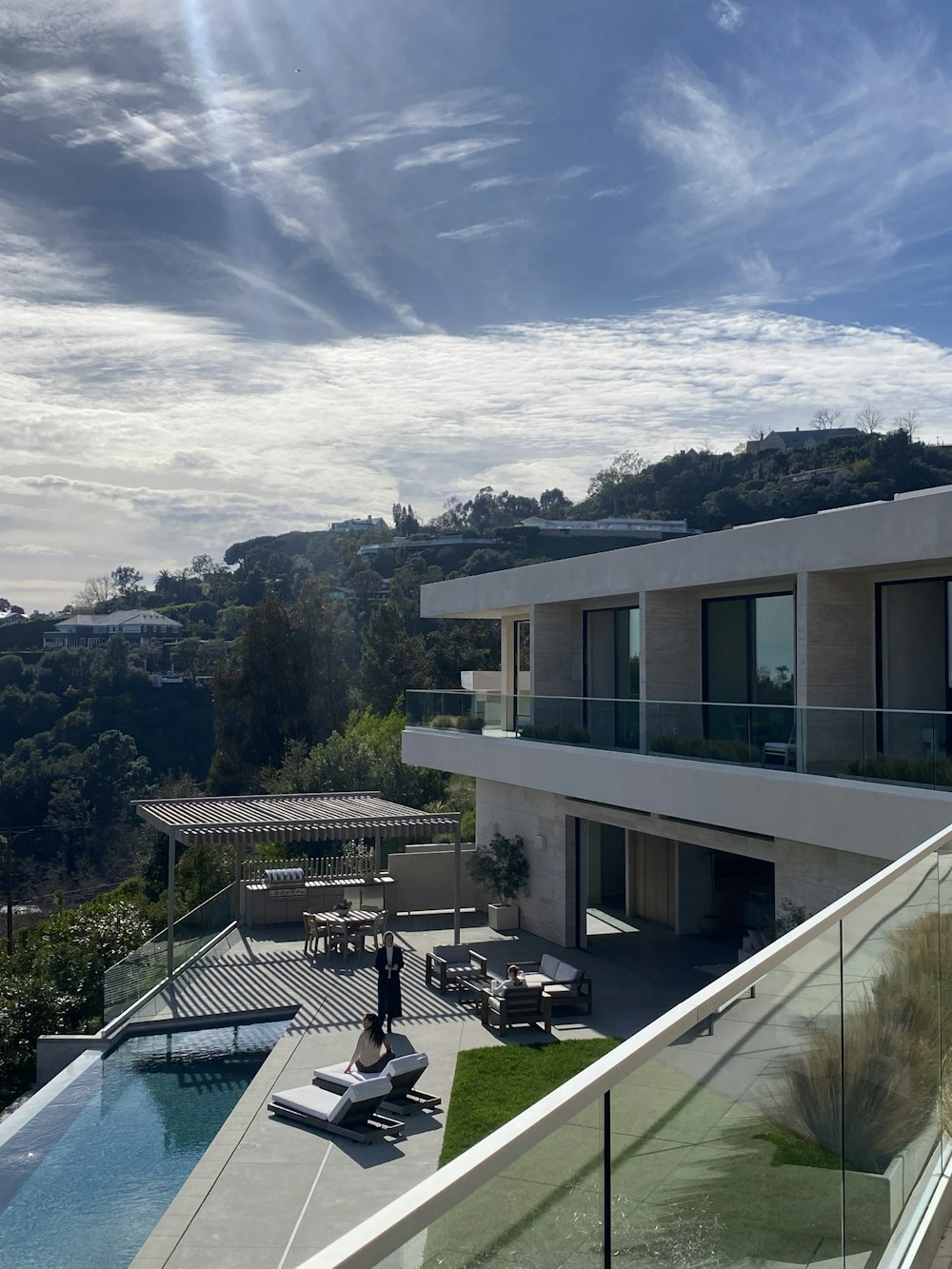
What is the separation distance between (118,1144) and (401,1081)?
3.42 meters

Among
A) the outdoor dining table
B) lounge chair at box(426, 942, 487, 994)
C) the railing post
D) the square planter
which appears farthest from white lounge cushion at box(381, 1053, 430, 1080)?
the railing post

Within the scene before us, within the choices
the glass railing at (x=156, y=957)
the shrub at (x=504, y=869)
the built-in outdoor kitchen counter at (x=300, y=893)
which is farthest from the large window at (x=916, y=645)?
the built-in outdoor kitchen counter at (x=300, y=893)

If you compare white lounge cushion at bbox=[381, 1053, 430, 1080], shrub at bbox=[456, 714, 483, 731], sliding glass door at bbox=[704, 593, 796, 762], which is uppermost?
sliding glass door at bbox=[704, 593, 796, 762]

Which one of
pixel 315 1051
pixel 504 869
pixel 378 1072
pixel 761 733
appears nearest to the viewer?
pixel 378 1072

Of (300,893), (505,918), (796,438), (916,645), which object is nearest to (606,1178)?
(916,645)

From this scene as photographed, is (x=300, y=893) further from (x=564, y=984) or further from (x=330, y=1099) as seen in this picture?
(x=330, y=1099)

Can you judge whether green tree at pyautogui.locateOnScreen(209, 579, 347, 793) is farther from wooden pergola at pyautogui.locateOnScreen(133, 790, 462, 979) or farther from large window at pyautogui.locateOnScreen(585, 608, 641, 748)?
large window at pyautogui.locateOnScreen(585, 608, 641, 748)

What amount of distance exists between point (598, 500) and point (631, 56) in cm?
6781

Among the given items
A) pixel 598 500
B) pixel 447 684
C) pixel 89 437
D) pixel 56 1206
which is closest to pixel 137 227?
pixel 89 437

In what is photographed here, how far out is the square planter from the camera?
83.3ft

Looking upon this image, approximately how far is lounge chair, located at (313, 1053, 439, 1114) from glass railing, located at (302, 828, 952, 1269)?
9.69 meters

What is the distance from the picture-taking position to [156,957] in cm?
2016

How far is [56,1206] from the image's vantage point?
12164mm

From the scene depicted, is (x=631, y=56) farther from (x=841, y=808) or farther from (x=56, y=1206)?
(x=56, y=1206)
